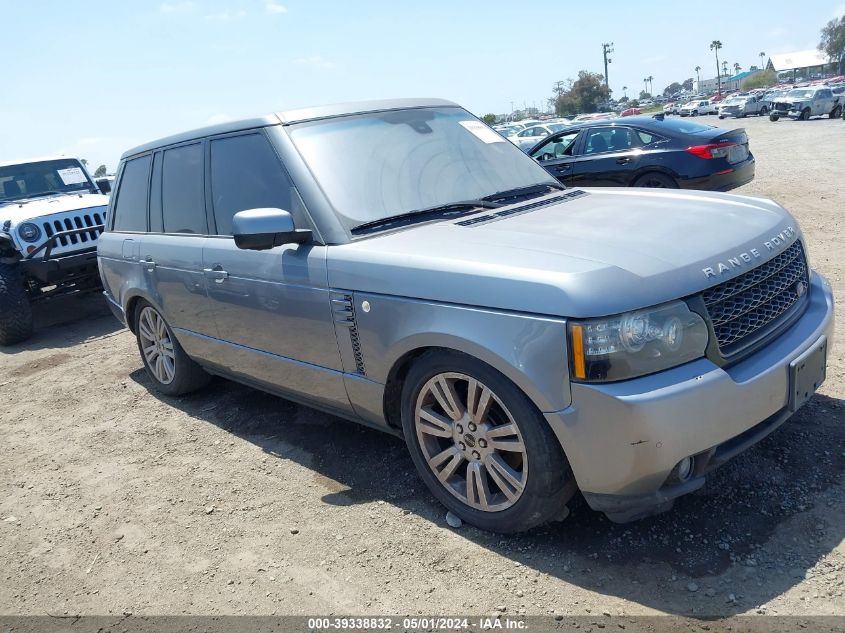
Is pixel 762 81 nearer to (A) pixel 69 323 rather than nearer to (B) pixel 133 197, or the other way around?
(A) pixel 69 323

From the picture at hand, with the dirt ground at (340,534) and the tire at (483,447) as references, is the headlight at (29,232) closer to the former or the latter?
the dirt ground at (340,534)

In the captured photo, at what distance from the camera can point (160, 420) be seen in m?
4.90

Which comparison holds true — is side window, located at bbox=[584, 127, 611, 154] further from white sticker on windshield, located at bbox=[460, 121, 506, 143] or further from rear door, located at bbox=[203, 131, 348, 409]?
rear door, located at bbox=[203, 131, 348, 409]

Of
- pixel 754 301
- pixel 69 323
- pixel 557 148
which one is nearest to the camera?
pixel 754 301

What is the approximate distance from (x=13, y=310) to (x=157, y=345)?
11.6ft

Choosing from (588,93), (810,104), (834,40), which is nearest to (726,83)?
(834,40)

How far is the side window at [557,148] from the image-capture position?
34.8 ft

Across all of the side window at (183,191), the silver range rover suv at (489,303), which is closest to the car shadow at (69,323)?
the side window at (183,191)

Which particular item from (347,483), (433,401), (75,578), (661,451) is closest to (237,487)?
(347,483)

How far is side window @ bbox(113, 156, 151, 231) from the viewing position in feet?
16.3

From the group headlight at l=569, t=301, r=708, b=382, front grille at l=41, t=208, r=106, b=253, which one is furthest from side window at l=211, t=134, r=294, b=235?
front grille at l=41, t=208, r=106, b=253

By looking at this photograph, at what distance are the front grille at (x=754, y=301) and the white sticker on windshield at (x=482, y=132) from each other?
1817 mm

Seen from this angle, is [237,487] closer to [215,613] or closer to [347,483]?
[347,483]

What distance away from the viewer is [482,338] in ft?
8.67
